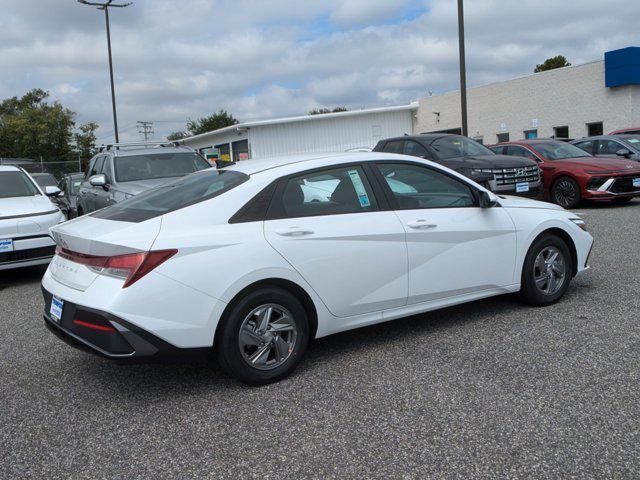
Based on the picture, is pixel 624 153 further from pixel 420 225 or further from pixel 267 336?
pixel 267 336

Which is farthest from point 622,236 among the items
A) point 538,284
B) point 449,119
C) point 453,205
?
point 449,119

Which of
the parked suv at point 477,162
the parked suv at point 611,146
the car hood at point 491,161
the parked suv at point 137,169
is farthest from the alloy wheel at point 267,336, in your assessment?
the parked suv at point 611,146

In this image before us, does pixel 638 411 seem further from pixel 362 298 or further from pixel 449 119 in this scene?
pixel 449 119

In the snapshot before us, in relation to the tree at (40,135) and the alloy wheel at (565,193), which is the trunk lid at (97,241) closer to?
the alloy wheel at (565,193)

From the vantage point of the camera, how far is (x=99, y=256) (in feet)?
11.9

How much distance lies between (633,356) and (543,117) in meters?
27.4

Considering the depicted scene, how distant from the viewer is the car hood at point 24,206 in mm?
7711

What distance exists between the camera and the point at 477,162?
1119 centimetres

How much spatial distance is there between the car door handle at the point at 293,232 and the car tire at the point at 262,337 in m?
0.36

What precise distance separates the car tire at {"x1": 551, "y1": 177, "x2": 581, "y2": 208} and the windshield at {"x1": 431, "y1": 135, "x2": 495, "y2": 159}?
1852 millimetres

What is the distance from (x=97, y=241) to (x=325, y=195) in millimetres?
1561

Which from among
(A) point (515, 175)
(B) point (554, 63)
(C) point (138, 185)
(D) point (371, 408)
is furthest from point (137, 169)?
(B) point (554, 63)

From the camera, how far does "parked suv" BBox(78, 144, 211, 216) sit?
30.1 ft

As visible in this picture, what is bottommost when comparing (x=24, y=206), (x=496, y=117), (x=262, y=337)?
(x=262, y=337)
